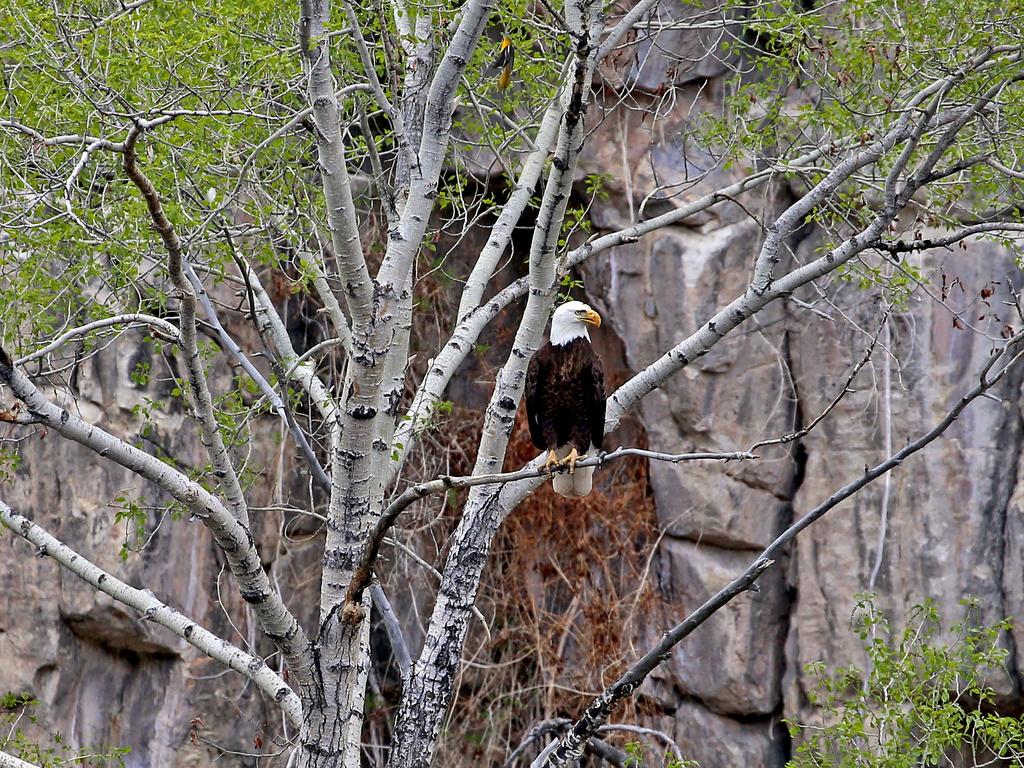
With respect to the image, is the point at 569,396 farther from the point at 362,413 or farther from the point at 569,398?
the point at 362,413

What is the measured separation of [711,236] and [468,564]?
3373 mm

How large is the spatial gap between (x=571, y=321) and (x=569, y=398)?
1.09 feet

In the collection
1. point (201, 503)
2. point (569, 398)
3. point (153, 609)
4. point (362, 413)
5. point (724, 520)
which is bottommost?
point (153, 609)

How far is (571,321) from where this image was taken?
4.46 metres

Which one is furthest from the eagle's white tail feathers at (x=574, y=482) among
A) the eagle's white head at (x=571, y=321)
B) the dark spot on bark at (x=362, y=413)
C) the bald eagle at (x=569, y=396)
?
the dark spot on bark at (x=362, y=413)

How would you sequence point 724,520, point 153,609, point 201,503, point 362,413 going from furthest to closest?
1. point 724,520
2. point 153,609
3. point 362,413
4. point 201,503

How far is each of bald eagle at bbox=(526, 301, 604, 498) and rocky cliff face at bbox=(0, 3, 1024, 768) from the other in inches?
81.3

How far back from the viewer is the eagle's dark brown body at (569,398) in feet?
14.1

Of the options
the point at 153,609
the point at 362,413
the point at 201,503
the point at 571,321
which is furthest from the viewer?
the point at 571,321

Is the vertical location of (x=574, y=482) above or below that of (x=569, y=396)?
below

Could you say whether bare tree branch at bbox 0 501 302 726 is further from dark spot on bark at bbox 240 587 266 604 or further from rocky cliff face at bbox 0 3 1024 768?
rocky cliff face at bbox 0 3 1024 768

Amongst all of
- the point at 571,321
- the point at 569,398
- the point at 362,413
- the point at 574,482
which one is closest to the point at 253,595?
the point at 362,413

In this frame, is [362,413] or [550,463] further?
[550,463]

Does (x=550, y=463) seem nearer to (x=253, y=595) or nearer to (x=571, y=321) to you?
(x=571, y=321)
